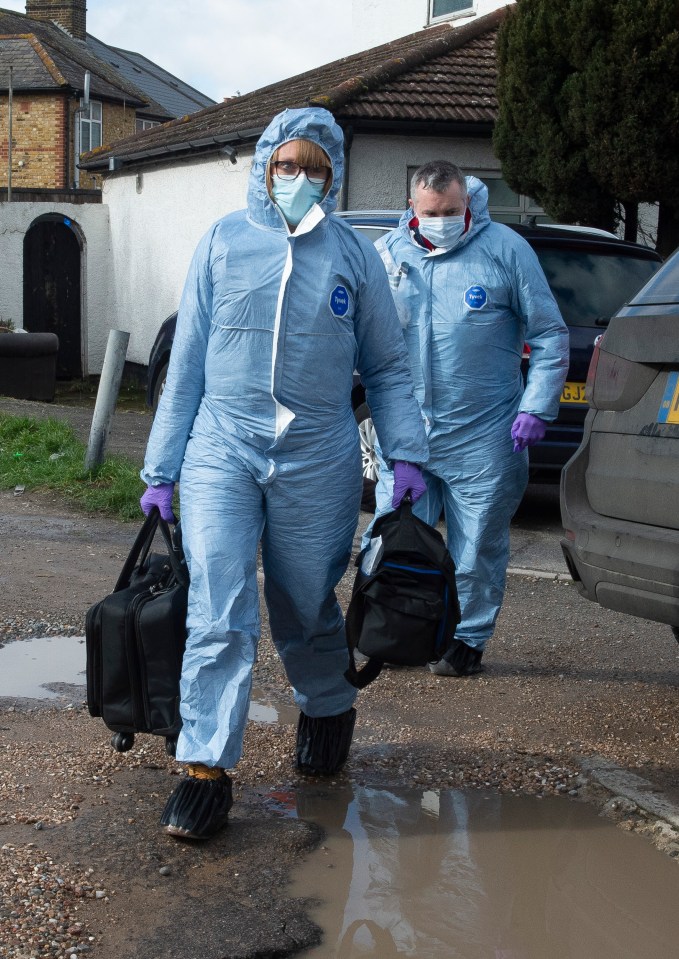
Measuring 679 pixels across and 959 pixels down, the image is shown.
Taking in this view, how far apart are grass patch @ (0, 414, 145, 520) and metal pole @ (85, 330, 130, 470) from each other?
11 centimetres

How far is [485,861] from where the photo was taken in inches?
129

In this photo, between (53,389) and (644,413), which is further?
(53,389)

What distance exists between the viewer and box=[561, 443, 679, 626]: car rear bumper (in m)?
3.53

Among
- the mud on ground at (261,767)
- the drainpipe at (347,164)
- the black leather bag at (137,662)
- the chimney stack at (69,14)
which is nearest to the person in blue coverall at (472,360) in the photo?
the mud on ground at (261,767)

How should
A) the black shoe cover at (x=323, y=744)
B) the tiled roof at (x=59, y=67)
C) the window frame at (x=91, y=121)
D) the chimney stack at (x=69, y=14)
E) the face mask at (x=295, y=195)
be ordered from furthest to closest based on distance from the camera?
the chimney stack at (x=69, y=14)
the window frame at (x=91, y=121)
the tiled roof at (x=59, y=67)
the black shoe cover at (x=323, y=744)
the face mask at (x=295, y=195)

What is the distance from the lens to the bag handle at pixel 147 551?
344cm

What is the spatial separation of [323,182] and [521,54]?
790cm

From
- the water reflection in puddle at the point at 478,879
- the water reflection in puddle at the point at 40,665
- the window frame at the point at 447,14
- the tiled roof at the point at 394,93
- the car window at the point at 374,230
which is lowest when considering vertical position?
the water reflection in puddle at the point at 40,665

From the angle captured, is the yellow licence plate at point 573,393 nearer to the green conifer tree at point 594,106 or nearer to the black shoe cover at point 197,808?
the green conifer tree at point 594,106

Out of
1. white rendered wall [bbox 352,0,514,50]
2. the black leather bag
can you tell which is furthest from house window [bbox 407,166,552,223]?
the black leather bag

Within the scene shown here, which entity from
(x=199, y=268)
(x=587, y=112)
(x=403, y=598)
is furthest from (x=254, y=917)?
(x=587, y=112)

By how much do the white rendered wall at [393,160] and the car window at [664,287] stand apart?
9851mm

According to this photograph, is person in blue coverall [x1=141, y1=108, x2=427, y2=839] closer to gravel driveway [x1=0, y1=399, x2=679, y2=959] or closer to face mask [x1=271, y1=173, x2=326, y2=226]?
face mask [x1=271, y1=173, x2=326, y2=226]

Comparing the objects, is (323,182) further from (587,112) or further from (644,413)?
(587,112)
